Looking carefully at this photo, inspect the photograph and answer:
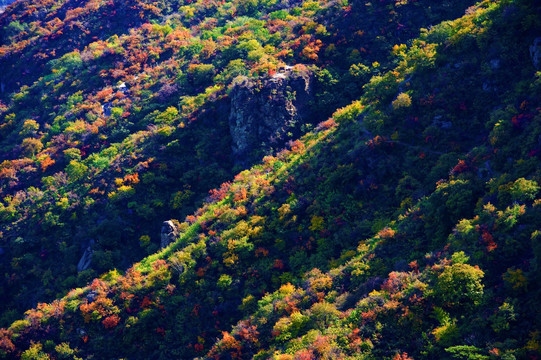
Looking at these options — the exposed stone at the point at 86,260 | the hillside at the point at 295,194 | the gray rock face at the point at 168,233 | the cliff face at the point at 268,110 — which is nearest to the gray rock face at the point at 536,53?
the hillside at the point at 295,194

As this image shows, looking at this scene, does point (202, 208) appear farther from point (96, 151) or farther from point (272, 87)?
point (96, 151)

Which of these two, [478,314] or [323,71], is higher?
[323,71]

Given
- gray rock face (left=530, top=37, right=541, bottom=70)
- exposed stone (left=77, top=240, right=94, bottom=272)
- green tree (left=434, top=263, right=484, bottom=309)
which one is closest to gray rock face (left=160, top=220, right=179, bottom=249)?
exposed stone (left=77, top=240, right=94, bottom=272)

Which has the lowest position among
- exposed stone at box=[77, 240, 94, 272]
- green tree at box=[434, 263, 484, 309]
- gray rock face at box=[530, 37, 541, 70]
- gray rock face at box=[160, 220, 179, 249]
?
exposed stone at box=[77, 240, 94, 272]

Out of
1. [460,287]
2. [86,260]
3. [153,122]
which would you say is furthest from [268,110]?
[460,287]

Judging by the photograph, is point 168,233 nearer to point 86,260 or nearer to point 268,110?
point 86,260

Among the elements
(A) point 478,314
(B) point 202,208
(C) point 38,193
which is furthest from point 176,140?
(A) point 478,314

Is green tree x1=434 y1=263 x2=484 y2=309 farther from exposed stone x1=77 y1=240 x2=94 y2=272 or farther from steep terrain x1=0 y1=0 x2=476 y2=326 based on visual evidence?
exposed stone x1=77 y1=240 x2=94 y2=272
